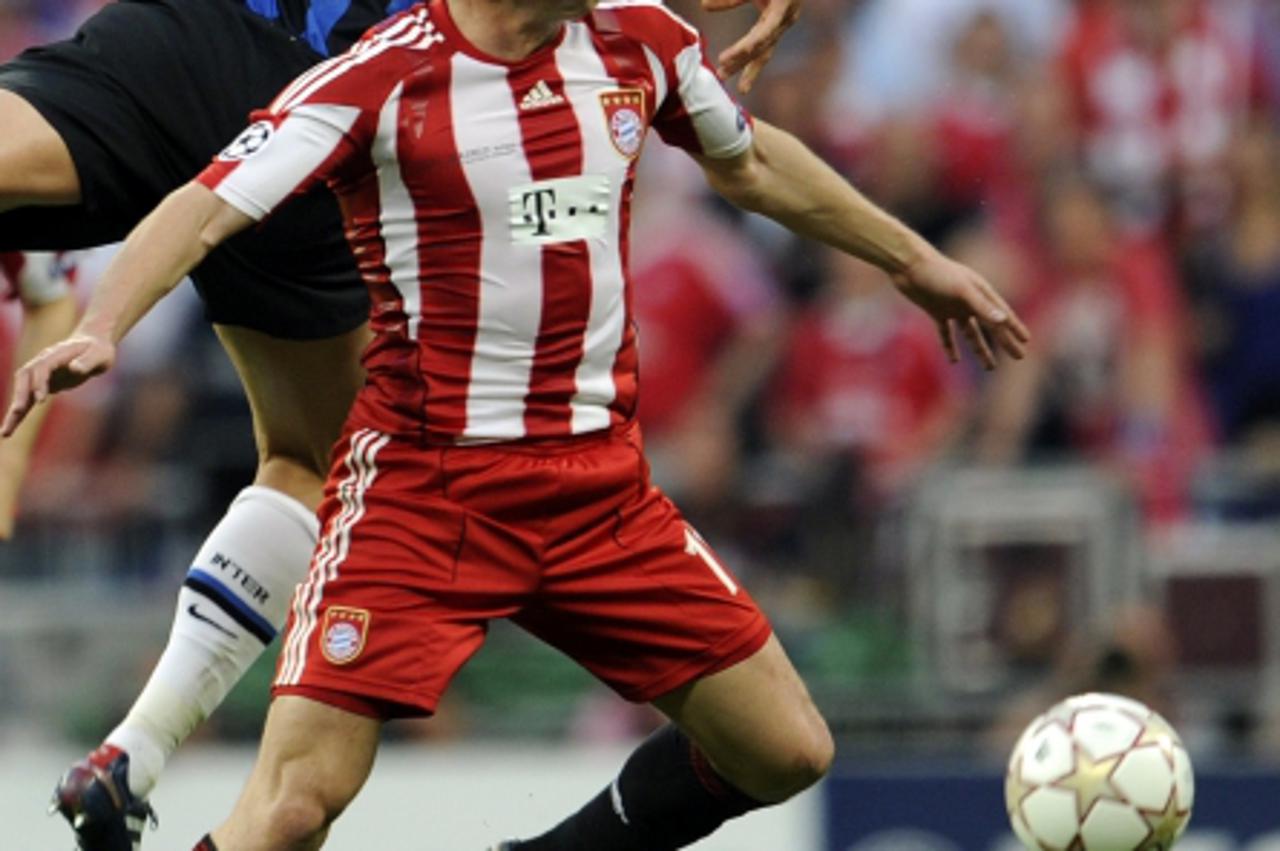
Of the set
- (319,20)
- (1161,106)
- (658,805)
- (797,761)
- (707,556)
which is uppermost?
(319,20)

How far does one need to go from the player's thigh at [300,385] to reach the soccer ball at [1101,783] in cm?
160

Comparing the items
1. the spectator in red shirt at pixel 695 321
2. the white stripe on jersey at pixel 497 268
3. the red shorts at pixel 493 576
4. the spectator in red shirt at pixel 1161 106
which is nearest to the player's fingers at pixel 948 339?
the red shorts at pixel 493 576

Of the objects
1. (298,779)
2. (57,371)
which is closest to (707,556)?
(298,779)

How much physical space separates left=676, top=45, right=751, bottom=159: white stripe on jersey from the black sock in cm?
120

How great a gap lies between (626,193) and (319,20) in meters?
0.85

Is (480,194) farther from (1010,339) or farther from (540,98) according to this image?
(1010,339)

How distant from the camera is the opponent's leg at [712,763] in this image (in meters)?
5.18

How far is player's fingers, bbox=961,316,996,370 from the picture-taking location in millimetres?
5461

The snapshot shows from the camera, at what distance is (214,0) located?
5414mm

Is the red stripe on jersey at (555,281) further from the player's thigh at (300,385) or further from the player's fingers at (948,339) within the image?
the player's fingers at (948,339)

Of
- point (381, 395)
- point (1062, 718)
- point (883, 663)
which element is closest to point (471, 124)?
point (381, 395)

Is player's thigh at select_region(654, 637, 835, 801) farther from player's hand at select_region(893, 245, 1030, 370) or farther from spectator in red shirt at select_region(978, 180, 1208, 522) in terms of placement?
spectator in red shirt at select_region(978, 180, 1208, 522)

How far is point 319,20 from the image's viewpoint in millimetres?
5449

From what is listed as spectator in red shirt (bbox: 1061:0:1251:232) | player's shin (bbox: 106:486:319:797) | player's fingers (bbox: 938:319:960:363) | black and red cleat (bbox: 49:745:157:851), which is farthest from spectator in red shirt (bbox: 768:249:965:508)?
black and red cleat (bbox: 49:745:157:851)
